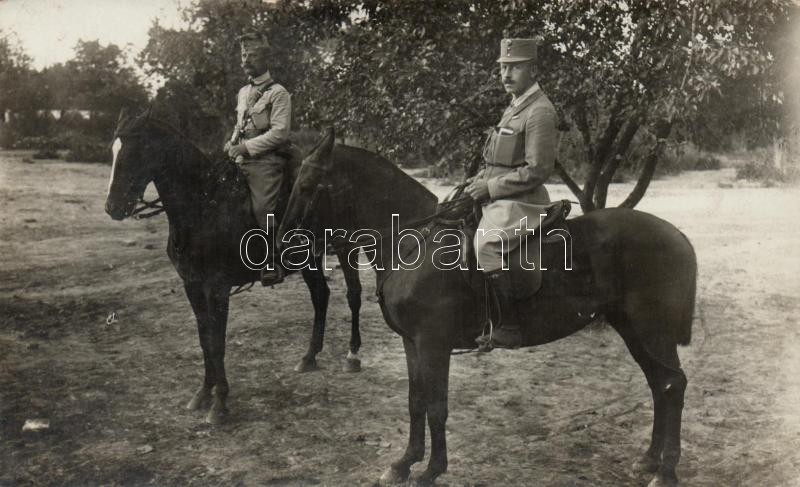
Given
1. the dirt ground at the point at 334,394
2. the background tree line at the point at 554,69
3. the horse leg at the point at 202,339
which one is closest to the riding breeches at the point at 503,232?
the dirt ground at the point at 334,394

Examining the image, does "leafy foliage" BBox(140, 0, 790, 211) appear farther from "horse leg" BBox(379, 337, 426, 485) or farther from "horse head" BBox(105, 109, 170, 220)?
"horse leg" BBox(379, 337, 426, 485)

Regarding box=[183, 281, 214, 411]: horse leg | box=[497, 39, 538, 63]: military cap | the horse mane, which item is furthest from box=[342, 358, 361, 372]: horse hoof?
box=[497, 39, 538, 63]: military cap

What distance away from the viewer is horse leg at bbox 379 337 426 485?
4.37m

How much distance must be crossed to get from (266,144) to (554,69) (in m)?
2.91

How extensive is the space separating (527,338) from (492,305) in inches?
14.6

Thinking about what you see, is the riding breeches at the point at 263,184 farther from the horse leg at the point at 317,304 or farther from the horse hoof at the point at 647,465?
the horse hoof at the point at 647,465

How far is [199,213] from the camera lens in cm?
552

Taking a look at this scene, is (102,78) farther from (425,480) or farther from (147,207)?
(425,480)

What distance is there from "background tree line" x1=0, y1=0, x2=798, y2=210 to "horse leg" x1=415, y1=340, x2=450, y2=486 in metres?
2.68

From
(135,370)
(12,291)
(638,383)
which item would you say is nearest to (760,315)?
(638,383)

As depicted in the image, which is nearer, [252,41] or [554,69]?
[252,41]

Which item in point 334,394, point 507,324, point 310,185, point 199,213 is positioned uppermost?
point 310,185

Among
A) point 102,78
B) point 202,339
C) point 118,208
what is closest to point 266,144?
point 118,208

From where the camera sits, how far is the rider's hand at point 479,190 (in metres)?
4.14
